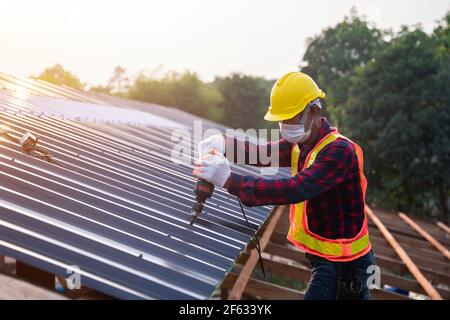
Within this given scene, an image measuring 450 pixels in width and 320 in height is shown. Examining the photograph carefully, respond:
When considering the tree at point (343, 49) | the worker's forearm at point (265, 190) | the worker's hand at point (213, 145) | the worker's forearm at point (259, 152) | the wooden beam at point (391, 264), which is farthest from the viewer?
the tree at point (343, 49)

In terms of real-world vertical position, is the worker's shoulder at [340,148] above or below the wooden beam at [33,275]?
above

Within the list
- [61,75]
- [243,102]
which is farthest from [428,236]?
[61,75]

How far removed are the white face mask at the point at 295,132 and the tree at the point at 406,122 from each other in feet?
74.7

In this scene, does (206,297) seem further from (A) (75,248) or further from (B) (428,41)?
(B) (428,41)

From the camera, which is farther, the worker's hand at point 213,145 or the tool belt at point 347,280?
the worker's hand at point 213,145

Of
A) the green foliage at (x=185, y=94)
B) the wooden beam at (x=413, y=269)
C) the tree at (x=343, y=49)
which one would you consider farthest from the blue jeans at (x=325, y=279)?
the green foliage at (x=185, y=94)

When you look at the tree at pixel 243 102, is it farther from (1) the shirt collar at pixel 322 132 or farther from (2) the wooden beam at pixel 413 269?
(1) the shirt collar at pixel 322 132

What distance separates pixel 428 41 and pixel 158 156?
25.6 meters

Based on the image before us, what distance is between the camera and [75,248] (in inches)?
105

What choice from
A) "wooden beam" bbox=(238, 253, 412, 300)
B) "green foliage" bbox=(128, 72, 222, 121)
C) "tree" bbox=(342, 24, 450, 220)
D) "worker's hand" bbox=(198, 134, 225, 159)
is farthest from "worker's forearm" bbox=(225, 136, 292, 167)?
"green foliage" bbox=(128, 72, 222, 121)

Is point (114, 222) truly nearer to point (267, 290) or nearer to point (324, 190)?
point (324, 190)

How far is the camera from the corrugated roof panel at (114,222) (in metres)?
2.49

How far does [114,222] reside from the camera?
3316 millimetres

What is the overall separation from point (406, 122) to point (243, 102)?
32357mm
